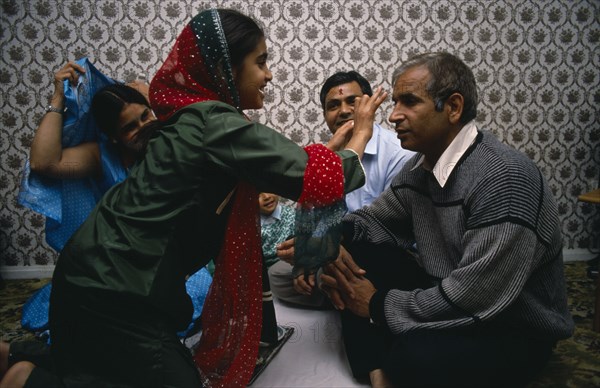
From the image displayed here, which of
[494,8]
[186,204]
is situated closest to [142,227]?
[186,204]

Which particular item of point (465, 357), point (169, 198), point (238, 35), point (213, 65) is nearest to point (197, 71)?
point (213, 65)

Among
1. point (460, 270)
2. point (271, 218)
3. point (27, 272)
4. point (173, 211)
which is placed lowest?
point (27, 272)

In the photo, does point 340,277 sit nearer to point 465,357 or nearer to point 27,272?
point 465,357

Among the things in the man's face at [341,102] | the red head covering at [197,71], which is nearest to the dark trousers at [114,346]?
the red head covering at [197,71]

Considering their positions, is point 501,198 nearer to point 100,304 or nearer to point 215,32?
point 215,32

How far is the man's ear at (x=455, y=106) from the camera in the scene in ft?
4.80

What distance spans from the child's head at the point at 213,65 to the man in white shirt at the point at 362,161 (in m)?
0.93

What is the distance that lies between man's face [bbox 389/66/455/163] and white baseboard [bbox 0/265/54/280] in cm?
286

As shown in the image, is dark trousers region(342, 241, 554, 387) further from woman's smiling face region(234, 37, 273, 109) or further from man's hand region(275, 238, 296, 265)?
woman's smiling face region(234, 37, 273, 109)

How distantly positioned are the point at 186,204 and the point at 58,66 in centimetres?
247

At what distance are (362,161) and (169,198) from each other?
1352 millimetres

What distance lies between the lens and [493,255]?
118 cm

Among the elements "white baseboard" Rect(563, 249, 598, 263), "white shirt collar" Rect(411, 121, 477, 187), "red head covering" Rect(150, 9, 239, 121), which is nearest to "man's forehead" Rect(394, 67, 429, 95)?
"white shirt collar" Rect(411, 121, 477, 187)

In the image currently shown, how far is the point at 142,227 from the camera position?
3.71 ft
